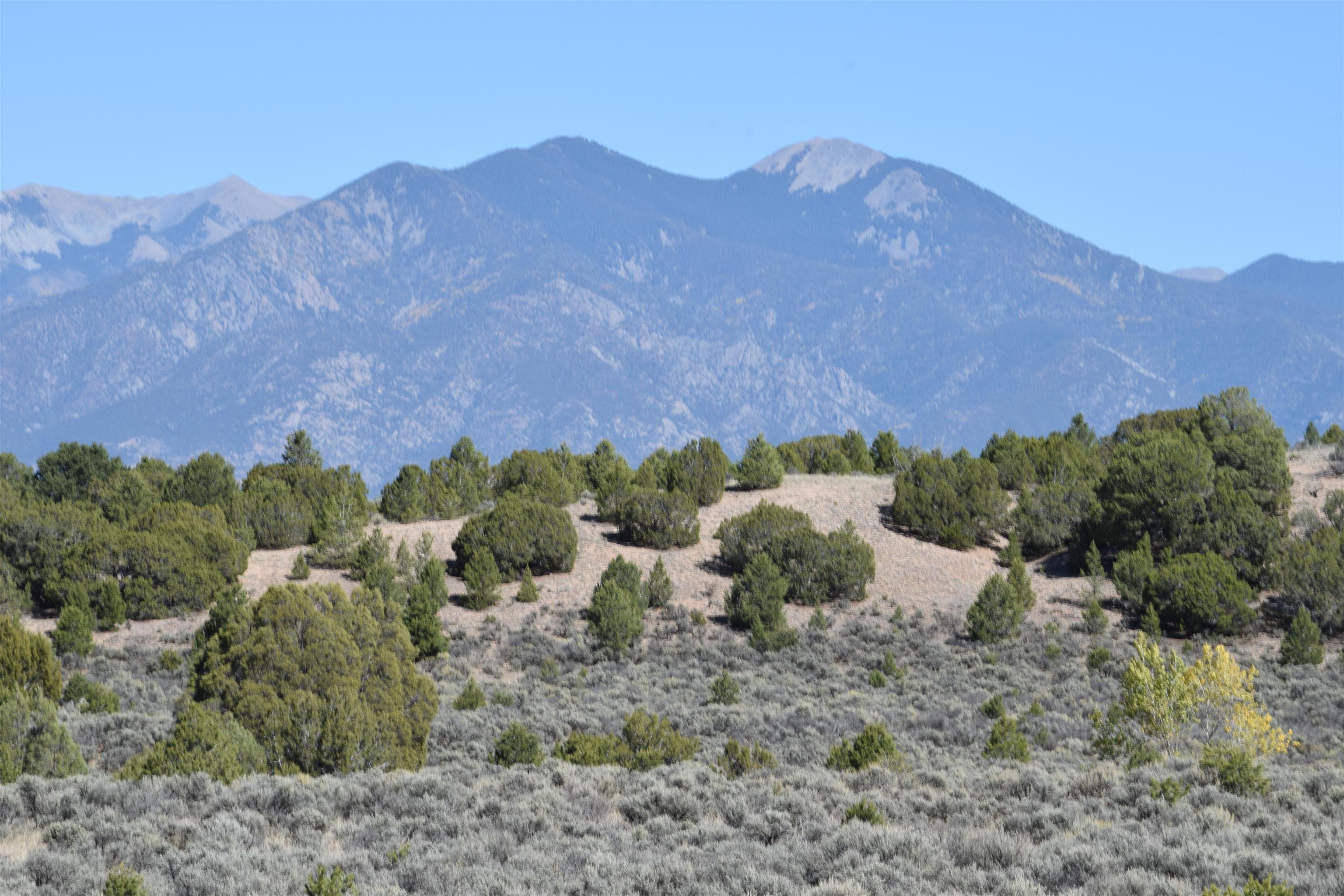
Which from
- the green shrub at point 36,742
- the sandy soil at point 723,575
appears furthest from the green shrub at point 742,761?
the sandy soil at point 723,575

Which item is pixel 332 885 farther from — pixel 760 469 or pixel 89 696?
pixel 760 469

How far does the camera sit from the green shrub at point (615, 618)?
3262cm

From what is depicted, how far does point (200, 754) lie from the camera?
1631 cm

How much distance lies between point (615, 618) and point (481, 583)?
18.4ft

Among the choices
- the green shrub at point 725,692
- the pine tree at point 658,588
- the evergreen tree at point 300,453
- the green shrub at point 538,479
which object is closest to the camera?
the green shrub at point 725,692

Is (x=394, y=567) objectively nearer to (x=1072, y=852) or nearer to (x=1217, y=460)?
(x=1072, y=852)

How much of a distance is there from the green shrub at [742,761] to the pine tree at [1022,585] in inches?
697

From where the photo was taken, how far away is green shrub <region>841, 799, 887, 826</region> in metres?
14.3

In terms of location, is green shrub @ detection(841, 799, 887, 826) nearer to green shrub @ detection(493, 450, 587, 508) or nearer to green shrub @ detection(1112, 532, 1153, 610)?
green shrub @ detection(1112, 532, 1153, 610)

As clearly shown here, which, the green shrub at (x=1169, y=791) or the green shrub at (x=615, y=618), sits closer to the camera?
the green shrub at (x=1169, y=791)

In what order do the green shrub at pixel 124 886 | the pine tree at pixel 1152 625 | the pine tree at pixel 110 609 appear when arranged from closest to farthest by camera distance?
1. the green shrub at pixel 124 886
2. the pine tree at pixel 110 609
3. the pine tree at pixel 1152 625

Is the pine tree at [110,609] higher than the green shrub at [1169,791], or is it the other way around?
the green shrub at [1169,791]

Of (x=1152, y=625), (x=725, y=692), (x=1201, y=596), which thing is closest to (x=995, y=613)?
(x=1152, y=625)

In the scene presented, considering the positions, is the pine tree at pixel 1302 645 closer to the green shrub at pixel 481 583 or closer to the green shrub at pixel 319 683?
the green shrub at pixel 481 583
